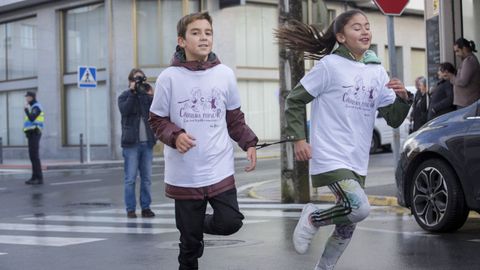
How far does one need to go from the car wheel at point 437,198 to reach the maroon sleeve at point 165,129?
3546 mm

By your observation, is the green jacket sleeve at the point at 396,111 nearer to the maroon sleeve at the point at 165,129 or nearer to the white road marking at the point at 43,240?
the maroon sleeve at the point at 165,129

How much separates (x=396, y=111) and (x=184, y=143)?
1580 millimetres

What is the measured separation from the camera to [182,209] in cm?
479

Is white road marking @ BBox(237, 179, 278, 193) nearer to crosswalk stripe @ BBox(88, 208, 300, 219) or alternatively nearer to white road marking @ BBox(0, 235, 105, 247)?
crosswalk stripe @ BBox(88, 208, 300, 219)

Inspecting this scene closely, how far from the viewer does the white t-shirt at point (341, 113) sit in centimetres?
505

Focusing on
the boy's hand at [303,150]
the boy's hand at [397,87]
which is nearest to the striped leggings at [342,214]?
the boy's hand at [303,150]

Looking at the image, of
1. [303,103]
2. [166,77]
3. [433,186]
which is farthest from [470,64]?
[166,77]

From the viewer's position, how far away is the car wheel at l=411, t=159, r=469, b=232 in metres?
7.35

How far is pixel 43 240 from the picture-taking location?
27.0ft

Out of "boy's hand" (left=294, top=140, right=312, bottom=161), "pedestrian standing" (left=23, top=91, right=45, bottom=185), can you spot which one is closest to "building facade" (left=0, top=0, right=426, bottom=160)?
"pedestrian standing" (left=23, top=91, right=45, bottom=185)

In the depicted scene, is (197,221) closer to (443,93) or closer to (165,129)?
(165,129)

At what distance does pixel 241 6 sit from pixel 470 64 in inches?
769

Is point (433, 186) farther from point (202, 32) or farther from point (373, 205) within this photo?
point (202, 32)

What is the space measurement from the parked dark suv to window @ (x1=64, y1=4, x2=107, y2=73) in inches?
843
